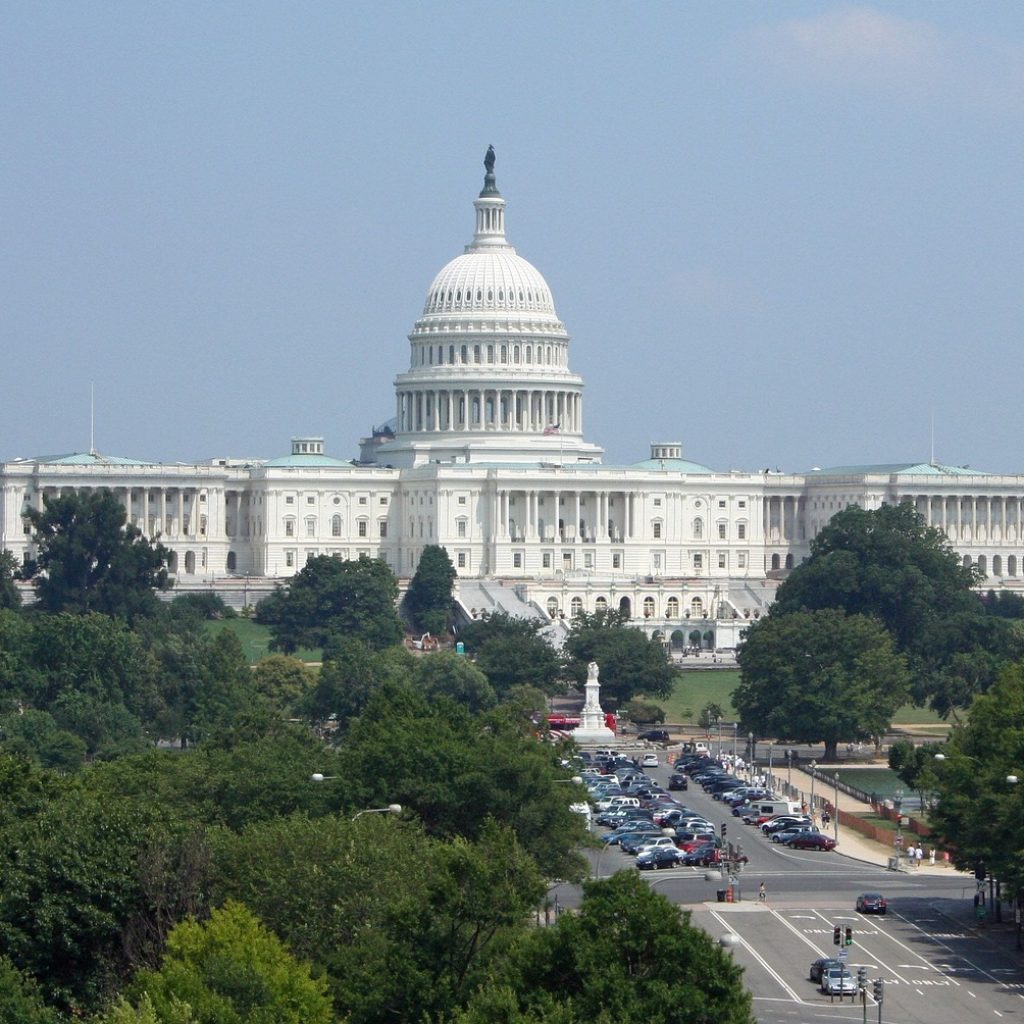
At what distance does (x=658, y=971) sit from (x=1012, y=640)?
97995mm

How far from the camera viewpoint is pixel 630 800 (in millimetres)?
108812

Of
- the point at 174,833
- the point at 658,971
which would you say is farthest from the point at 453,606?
the point at 658,971

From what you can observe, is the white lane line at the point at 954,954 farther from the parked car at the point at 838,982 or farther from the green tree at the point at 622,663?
the green tree at the point at 622,663

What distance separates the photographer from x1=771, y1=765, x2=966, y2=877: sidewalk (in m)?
97.9

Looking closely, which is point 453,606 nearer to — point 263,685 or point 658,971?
point 263,685

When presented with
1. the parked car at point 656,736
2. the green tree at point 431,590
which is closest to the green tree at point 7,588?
the green tree at point 431,590

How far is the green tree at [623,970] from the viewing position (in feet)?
182

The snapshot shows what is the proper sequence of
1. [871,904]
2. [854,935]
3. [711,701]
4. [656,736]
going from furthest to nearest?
[711,701] < [656,736] < [871,904] < [854,935]

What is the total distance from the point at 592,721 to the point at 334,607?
42425 millimetres


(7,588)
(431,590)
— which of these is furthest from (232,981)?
(431,590)

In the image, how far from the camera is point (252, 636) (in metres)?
182

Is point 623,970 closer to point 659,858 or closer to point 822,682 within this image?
point 659,858

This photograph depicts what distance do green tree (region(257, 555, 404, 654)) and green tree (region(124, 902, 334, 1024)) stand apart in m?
111

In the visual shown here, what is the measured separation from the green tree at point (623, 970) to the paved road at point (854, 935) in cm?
1201
